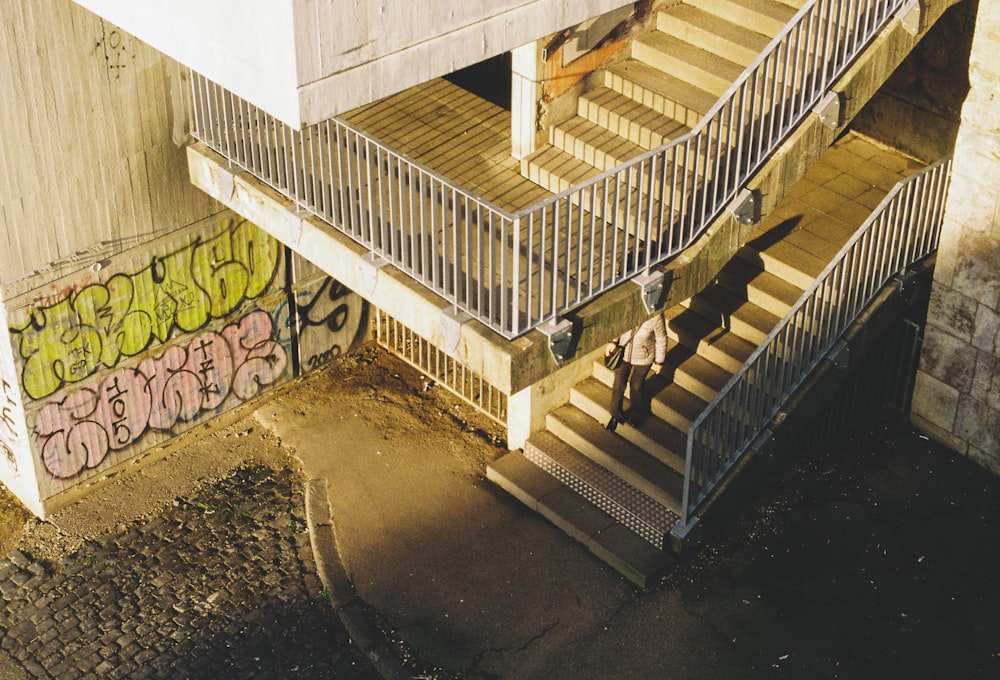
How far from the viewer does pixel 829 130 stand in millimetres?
11984

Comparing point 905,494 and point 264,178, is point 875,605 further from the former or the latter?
point 264,178

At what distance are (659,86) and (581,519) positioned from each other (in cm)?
431

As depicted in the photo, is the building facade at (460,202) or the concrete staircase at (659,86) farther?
the concrete staircase at (659,86)

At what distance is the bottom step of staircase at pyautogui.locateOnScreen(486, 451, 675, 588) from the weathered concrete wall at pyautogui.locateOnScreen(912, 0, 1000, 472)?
11.3ft

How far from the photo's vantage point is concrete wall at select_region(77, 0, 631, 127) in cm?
916

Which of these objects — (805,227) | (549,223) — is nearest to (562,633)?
(549,223)

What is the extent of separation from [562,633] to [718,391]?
111 inches

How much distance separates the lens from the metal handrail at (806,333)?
12.1 metres

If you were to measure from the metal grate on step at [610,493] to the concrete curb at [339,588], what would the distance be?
2.18 metres

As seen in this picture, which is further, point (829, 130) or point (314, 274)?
point (314, 274)

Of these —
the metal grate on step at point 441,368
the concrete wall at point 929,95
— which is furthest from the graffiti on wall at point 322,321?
the concrete wall at point 929,95

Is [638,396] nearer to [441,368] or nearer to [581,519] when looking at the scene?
[581,519]

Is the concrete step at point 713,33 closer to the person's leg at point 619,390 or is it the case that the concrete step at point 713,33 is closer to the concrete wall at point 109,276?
the person's leg at point 619,390

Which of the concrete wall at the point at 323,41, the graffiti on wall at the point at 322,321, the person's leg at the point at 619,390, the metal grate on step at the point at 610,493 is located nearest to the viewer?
the concrete wall at the point at 323,41
